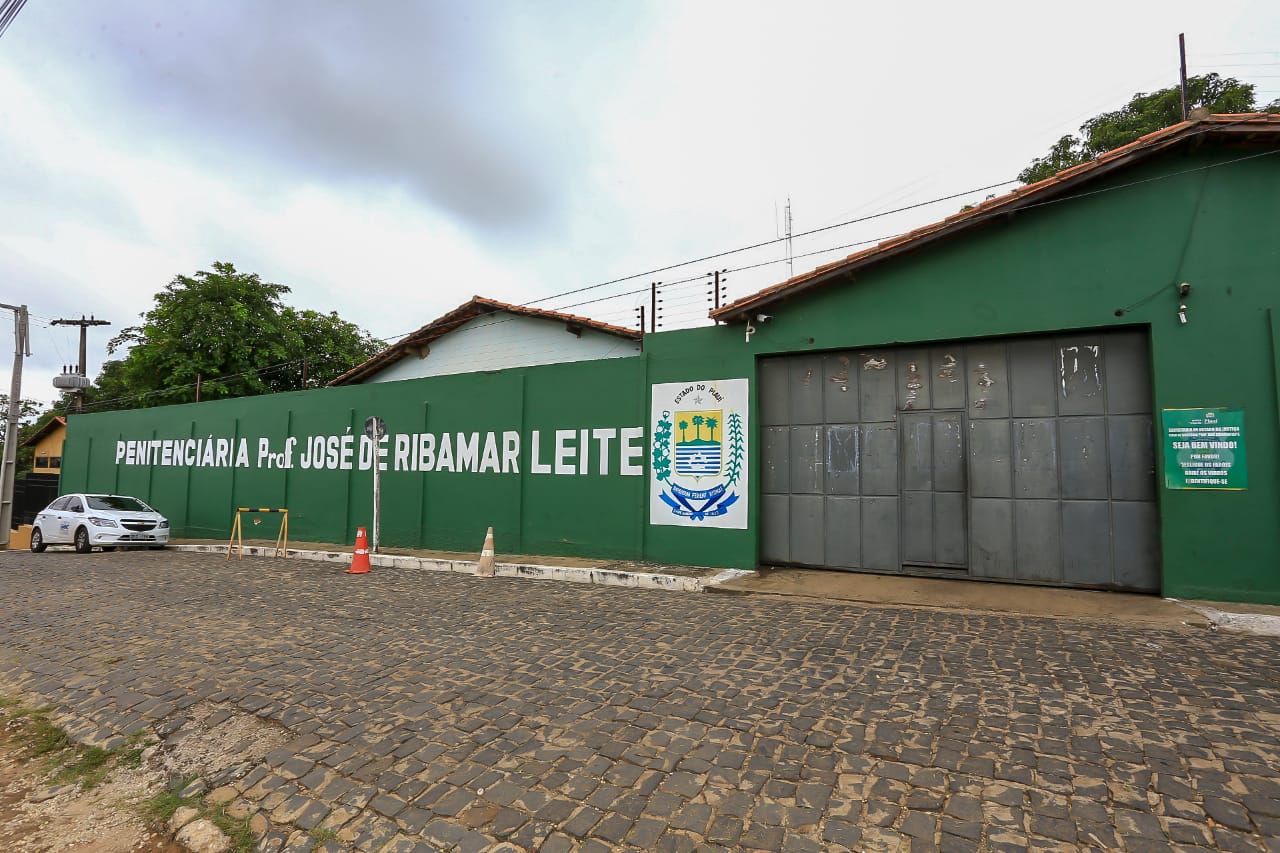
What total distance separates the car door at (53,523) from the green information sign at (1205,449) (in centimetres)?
2140

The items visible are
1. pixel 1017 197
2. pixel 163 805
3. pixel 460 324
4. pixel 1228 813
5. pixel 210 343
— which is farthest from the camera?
pixel 210 343

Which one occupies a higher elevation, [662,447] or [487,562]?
[662,447]

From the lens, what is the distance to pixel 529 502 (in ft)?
A: 36.8

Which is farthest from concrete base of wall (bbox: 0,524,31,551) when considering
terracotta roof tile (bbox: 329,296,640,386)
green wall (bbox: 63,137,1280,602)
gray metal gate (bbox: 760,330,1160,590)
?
gray metal gate (bbox: 760,330,1160,590)

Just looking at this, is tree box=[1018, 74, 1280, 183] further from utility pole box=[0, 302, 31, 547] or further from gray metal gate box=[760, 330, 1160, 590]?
utility pole box=[0, 302, 31, 547]

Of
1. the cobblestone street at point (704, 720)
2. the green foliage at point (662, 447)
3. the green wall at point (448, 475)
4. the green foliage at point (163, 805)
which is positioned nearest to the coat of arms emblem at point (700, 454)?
the green foliage at point (662, 447)

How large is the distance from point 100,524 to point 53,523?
215 cm

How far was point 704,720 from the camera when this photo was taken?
11.9 ft

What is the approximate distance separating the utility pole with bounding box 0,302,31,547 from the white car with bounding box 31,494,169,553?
14.7 ft

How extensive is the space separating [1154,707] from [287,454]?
16.8 m

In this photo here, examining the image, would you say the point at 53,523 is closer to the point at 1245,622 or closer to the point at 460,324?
the point at 460,324

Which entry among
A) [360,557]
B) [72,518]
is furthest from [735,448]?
[72,518]

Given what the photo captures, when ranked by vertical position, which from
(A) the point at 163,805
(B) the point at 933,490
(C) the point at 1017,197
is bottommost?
(A) the point at 163,805

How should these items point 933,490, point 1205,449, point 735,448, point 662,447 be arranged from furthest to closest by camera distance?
point 662,447 → point 735,448 → point 933,490 → point 1205,449
